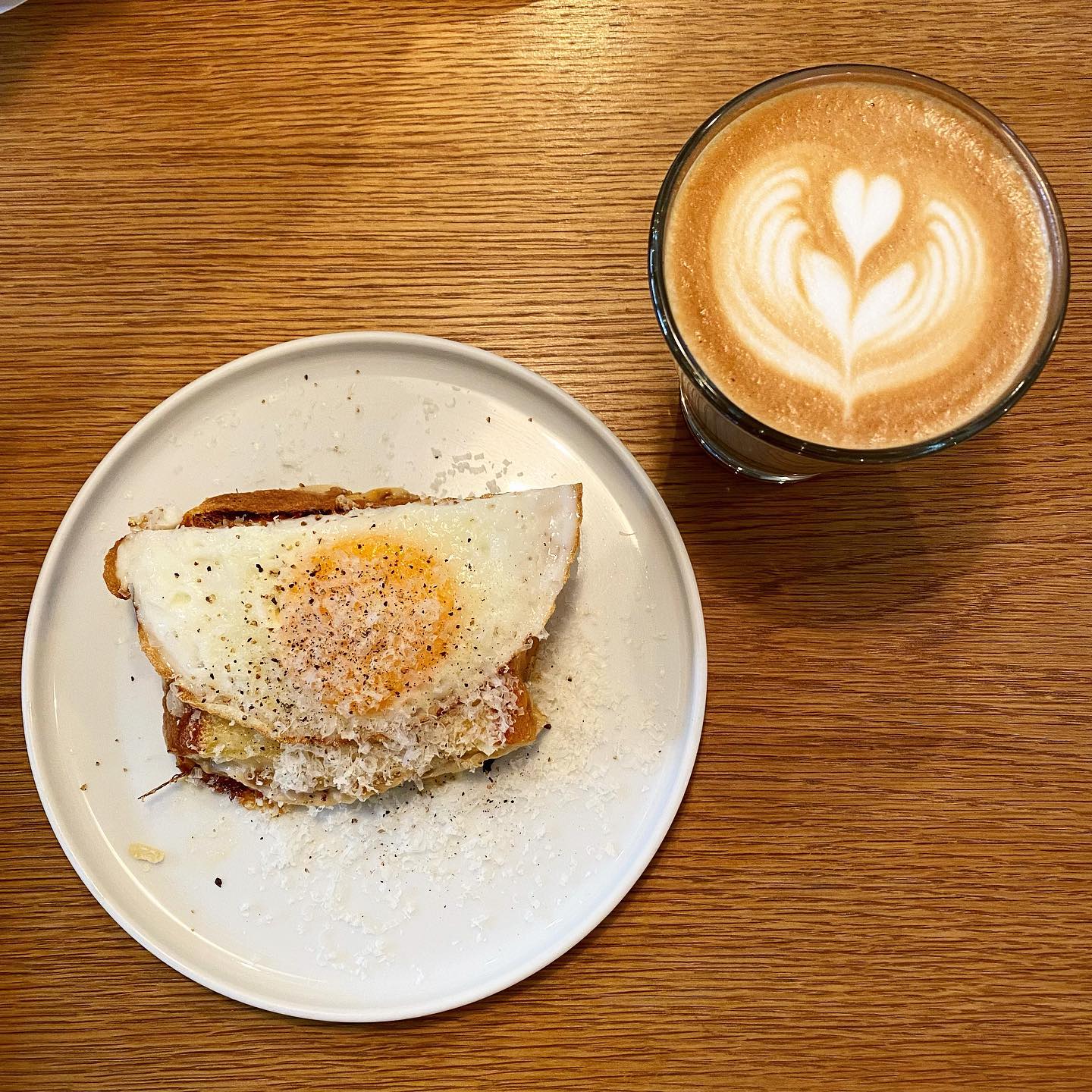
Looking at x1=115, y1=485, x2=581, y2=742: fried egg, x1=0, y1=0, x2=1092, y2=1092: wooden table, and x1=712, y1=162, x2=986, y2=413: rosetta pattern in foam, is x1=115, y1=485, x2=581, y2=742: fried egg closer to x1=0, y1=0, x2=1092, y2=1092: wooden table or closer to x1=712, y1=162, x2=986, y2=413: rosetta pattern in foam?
x1=0, y1=0, x2=1092, y2=1092: wooden table

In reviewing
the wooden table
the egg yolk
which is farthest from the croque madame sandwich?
the wooden table

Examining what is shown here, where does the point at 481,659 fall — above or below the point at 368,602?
below

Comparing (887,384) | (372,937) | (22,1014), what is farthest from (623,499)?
(22,1014)

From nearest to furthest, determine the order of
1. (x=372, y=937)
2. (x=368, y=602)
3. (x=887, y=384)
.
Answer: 1. (x=887, y=384)
2. (x=368, y=602)
3. (x=372, y=937)

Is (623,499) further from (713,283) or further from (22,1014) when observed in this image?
(22,1014)

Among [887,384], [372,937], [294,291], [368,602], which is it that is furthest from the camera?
[294,291]
